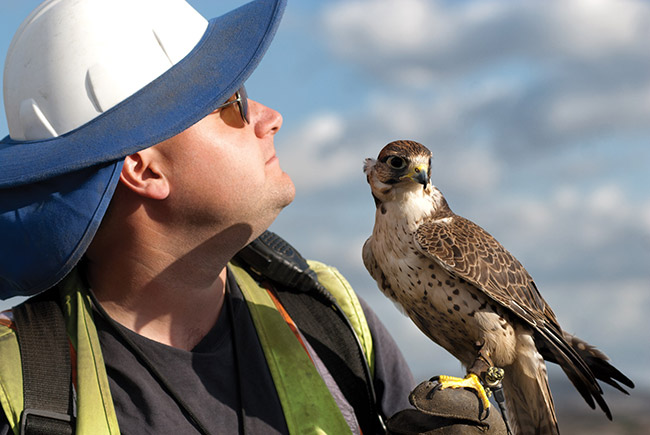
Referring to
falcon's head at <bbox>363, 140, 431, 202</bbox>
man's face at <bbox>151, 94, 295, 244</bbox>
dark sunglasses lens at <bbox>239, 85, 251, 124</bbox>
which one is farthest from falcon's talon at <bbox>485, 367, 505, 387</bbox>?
dark sunglasses lens at <bbox>239, 85, 251, 124</bbox>

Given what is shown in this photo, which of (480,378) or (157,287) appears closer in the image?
(480,378)

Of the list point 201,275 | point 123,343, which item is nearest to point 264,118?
point 201,275

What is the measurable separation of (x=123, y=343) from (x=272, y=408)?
659mm

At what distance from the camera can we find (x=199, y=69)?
2414 millimetres

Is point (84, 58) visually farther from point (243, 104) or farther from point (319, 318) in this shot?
point (319, 318)

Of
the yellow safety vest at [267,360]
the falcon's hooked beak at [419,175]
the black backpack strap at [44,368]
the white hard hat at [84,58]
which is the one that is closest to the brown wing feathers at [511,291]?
the falcon's hooked beak at [419,175]

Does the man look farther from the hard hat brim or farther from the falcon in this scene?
the falcon

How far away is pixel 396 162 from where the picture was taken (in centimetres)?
281

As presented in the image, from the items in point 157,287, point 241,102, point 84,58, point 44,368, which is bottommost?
point 44,368

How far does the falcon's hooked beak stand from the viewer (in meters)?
2.77

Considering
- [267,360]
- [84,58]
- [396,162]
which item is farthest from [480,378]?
[84,58]

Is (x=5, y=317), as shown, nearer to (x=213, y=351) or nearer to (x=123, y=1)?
(x=213, y=351)

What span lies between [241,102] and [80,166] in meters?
0.67

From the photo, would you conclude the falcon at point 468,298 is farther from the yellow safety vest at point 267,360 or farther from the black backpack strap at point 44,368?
the black backpack strap at point 44,368
